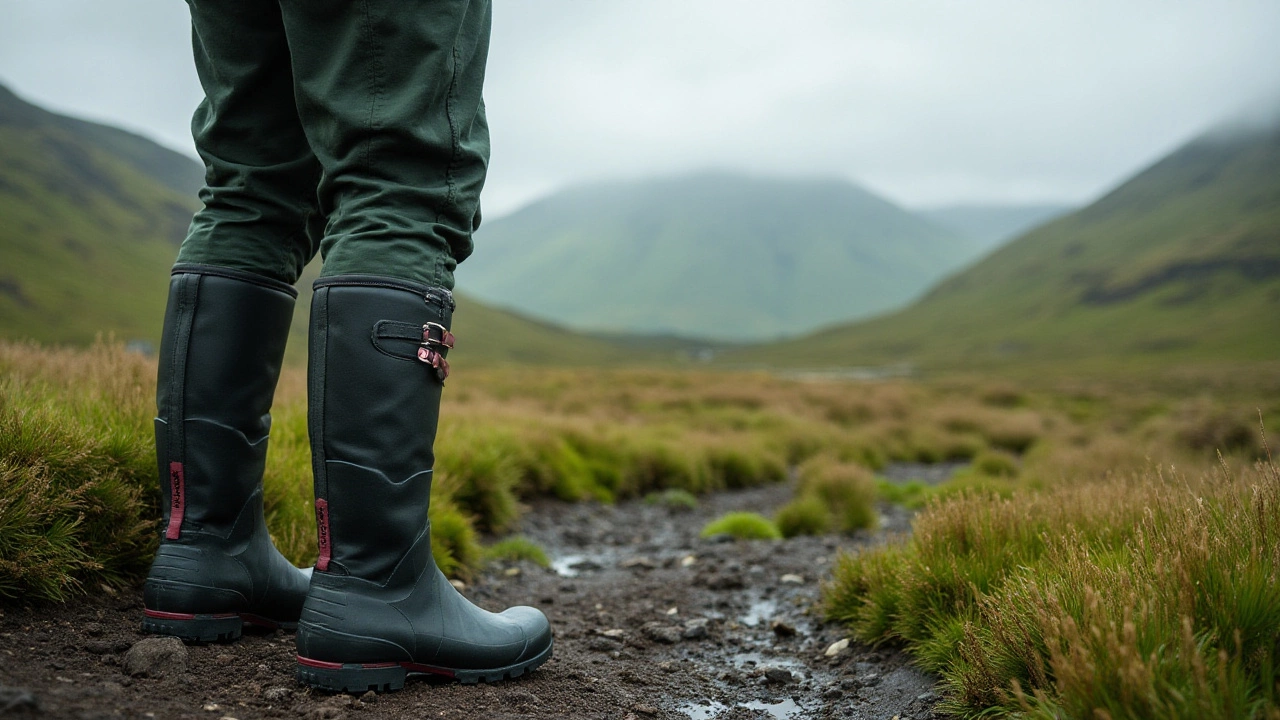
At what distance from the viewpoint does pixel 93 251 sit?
102625mm

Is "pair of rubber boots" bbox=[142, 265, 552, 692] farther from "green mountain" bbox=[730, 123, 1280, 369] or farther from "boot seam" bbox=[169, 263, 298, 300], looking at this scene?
"green mountain" bbox=[730, 123, 1280, 369]

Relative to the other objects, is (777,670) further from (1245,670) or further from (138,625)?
(138,625)

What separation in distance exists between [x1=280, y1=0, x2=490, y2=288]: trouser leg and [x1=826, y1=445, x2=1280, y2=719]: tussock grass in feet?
6.11

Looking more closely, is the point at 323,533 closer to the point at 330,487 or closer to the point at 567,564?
the point at 330,487

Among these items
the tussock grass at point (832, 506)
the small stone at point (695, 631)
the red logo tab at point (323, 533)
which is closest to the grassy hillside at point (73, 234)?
the tussock grass at point (832, 506)

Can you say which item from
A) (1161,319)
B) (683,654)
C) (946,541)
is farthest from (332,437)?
(1161,319)

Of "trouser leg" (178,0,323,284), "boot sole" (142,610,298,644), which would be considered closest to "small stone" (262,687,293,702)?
"boot sole" (142,610,298,644)

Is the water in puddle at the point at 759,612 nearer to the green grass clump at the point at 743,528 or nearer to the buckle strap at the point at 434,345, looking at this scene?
the green grass clump at the point at 743,528

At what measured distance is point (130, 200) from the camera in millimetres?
133000

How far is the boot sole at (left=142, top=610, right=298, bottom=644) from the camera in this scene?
235 centimetres

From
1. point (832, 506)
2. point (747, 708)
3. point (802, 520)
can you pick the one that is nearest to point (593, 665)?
point (747, 708)

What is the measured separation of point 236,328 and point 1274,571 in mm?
2936

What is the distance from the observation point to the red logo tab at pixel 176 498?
2.40 metres

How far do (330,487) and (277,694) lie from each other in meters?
0.58
